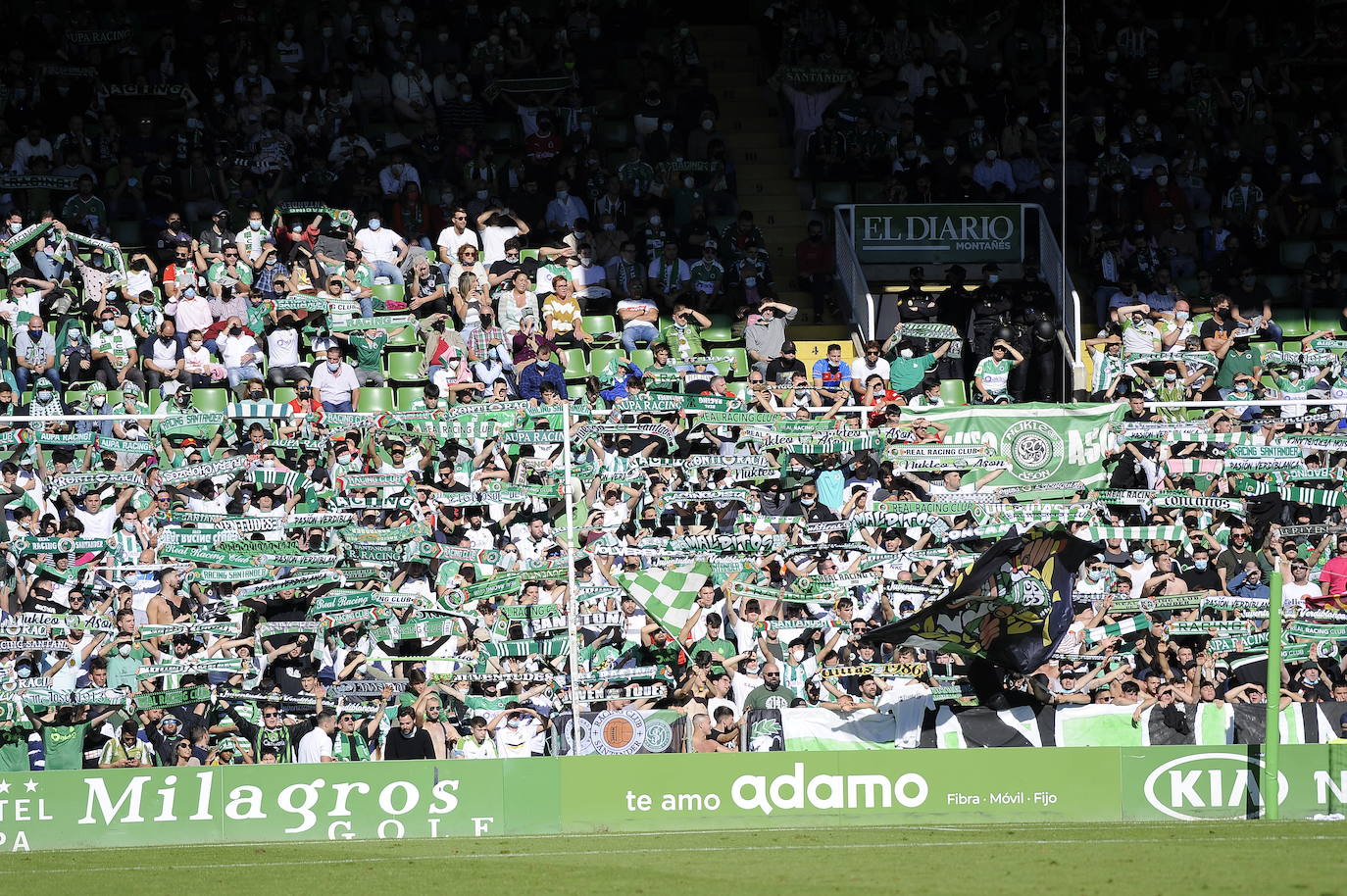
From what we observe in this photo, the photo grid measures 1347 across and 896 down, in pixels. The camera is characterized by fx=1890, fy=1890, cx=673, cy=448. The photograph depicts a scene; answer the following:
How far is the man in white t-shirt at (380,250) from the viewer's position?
22062 mm

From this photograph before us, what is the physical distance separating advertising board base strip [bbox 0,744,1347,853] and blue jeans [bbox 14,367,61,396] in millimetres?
5561

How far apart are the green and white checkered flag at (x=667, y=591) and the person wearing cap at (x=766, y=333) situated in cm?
439

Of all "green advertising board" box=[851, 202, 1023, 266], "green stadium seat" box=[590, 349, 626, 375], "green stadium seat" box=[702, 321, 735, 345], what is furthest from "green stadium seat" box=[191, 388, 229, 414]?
"green advertising board" box=[851, 202, 1023, 266]

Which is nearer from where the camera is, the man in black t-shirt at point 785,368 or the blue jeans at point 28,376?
the blue jeans at point 28,376

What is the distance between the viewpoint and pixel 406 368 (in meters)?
21.4

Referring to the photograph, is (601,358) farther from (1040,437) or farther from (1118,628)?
(1118,628)

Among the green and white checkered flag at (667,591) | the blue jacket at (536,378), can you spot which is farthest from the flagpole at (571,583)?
the blue jacket at (536,378)

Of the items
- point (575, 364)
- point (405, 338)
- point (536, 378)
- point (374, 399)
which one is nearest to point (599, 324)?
point (575, 364)

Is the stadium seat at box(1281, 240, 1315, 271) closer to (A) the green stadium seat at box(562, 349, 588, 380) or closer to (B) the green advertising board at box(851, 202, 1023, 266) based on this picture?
(B) the green advertising board at box(851, 202, 1023, 266)

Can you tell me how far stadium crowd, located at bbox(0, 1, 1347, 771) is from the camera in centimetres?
1759

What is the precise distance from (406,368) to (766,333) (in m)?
4.12

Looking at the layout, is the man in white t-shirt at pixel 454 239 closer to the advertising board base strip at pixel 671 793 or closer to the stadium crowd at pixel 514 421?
the stadium crowd at pixel 514 421

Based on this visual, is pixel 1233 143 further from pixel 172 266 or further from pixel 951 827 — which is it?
pixel 172 266

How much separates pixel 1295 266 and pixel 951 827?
10.6 m
